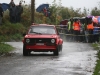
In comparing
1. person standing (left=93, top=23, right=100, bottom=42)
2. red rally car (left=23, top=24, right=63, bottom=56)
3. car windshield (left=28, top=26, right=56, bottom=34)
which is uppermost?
car windshield (left=28, top=26, right=56, bottom=34)

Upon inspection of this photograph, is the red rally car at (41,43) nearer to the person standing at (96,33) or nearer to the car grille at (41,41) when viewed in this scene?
the car grille at (41,41)

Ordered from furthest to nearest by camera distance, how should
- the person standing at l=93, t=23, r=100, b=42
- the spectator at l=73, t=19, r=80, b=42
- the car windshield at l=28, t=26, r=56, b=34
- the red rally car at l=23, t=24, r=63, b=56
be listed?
the spectator at l=73, t=19, r=80, b=42, the person standing at l=93, t=23, r=100, b=42, the car windshield at l=28, t=26, r=56, b=34, the red rally car at l=23, t=24, r=63, b=56

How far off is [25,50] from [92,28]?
1728cm

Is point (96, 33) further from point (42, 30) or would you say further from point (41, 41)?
point (41, 41)

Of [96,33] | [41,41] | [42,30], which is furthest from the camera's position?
[96,33]

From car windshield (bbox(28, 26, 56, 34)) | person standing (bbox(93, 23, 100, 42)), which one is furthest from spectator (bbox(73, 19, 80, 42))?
car windshield (bbox(28, 26, 56, 34))

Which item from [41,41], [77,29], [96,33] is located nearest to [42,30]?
[41,41]

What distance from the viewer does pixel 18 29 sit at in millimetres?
41781

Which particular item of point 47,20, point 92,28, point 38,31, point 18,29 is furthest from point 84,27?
point 38,31

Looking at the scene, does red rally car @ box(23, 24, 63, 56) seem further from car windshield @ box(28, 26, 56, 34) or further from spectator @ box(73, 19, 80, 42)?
spectator @ box(73, 19, 80, 42)

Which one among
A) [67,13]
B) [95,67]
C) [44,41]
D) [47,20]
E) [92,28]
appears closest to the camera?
[95,67]

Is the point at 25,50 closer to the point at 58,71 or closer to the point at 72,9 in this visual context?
the point at 58,71

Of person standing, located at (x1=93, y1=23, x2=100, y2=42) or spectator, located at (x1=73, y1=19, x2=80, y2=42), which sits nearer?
person standing, located at (x1=93, y1=23, x2=100, y2=42)

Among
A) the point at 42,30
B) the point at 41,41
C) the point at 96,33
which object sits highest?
the point at 42,30
